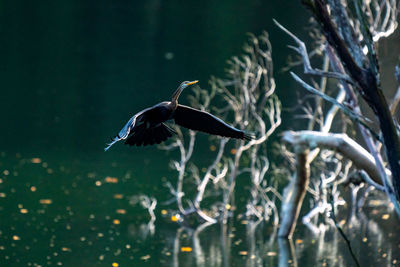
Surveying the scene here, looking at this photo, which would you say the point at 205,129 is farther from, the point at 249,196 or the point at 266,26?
the point at 266,26

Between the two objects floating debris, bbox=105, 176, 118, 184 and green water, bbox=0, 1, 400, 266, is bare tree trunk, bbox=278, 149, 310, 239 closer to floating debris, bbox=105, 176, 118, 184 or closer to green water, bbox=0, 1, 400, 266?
green water, bbox=0, 1, 400, 266

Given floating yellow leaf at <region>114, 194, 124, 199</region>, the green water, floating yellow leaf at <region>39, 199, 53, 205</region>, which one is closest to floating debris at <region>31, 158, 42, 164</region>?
the green water

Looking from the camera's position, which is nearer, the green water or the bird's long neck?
the bird's long neck

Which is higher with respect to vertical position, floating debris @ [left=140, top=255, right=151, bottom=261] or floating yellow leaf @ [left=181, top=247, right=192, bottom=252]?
floating yellow leaf @ [left=181, top=247, right=192, bottom=252]

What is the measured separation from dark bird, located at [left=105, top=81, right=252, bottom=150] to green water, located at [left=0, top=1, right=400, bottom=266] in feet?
11.4

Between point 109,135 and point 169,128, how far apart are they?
27.8ft

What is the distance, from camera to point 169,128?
3064 millimetres

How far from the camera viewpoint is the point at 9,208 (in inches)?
317

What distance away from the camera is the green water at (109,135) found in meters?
6.79

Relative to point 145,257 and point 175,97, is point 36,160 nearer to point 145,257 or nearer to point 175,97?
point 145,257

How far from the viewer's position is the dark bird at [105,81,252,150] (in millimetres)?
2838

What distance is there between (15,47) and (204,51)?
453 cm

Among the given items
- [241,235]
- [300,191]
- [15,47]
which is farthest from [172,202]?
[15,47]

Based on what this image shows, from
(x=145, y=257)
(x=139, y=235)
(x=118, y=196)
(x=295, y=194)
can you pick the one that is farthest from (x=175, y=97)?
(x=118, y=196)
